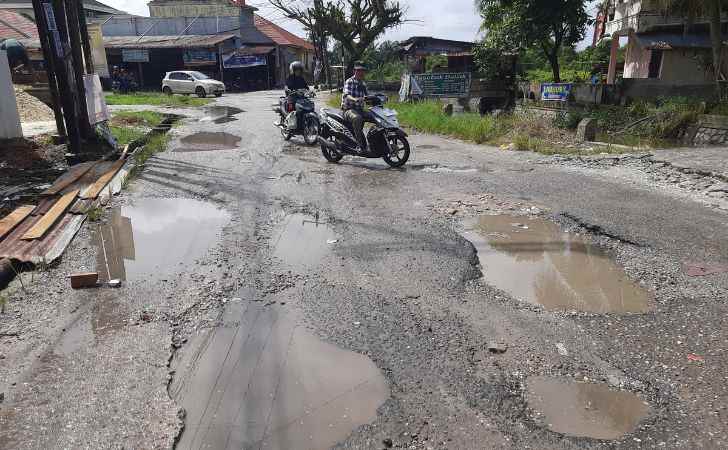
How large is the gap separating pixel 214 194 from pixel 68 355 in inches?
146

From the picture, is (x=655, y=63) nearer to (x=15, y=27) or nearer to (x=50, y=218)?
(x=50, y=218)

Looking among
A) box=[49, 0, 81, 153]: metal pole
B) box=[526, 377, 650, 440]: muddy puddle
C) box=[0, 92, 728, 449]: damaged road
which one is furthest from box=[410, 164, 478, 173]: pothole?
box=[49, 0, 81, 153]: metal pole

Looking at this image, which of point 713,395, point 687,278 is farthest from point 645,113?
point 713,395

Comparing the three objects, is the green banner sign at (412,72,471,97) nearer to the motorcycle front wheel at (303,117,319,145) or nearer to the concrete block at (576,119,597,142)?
the concrete block at (576,119,597,142)

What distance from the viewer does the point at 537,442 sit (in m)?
2.22

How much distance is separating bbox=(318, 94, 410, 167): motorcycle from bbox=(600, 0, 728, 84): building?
14.9 m

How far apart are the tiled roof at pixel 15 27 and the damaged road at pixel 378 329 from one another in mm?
25667

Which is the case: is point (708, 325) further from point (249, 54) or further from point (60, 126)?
point (249, 54)

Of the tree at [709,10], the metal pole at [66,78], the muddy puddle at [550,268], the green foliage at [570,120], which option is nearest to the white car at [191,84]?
the metal pole at [66,78]

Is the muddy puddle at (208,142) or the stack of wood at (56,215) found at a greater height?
the muddy puddle at (208,142)

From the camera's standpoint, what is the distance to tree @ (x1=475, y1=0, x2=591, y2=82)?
56.0ft

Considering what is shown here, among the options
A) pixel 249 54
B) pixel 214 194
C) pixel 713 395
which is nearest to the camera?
pixel 713 395

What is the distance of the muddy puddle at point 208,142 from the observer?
988 cm

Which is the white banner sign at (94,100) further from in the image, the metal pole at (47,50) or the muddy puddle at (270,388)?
the muddy puddle at (270,388)
